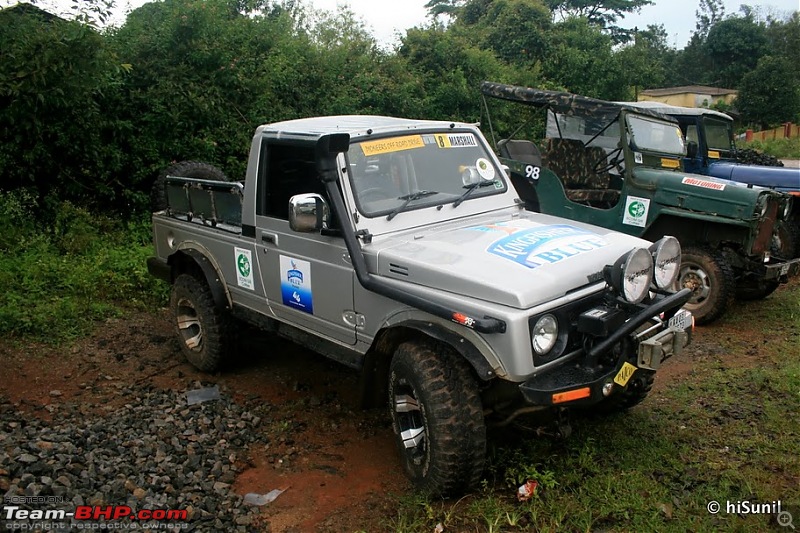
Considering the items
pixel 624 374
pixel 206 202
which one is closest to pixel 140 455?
pixel 206 202

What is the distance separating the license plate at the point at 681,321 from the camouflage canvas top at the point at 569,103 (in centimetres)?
402

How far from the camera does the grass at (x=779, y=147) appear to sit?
24719mm

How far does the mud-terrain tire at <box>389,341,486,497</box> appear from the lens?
3314 mm

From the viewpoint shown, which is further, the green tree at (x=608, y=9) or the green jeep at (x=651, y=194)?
the green tree at (x=608, y=9)

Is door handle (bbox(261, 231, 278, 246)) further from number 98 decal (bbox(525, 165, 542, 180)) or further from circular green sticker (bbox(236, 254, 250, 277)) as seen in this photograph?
number 98 decal (bbox(525, 165, 542, 180))

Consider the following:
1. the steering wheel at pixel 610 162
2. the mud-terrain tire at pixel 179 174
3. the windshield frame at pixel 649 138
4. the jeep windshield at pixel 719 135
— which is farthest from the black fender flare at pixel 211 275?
the jeep windshield at pixel 719 135

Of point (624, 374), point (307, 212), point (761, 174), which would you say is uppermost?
point (307, 212)

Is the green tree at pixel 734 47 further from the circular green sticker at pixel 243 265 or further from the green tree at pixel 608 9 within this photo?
the circular green sticker at pixel 243 265

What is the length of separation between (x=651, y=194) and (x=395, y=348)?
13.7 feet

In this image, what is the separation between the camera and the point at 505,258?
3.53m

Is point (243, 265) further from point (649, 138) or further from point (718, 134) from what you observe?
point (718, 134)

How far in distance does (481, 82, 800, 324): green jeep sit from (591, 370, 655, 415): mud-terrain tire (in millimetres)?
2600

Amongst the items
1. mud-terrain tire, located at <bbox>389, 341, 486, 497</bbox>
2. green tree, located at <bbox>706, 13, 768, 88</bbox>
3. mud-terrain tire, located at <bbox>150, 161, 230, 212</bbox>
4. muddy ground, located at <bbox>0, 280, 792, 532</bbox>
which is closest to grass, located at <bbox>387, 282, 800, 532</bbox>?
mud-terrain tire, located at <bbox>389, 341, 486, 497</bbox>

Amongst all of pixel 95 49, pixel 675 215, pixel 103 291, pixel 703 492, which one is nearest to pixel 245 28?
pixel 95 49
